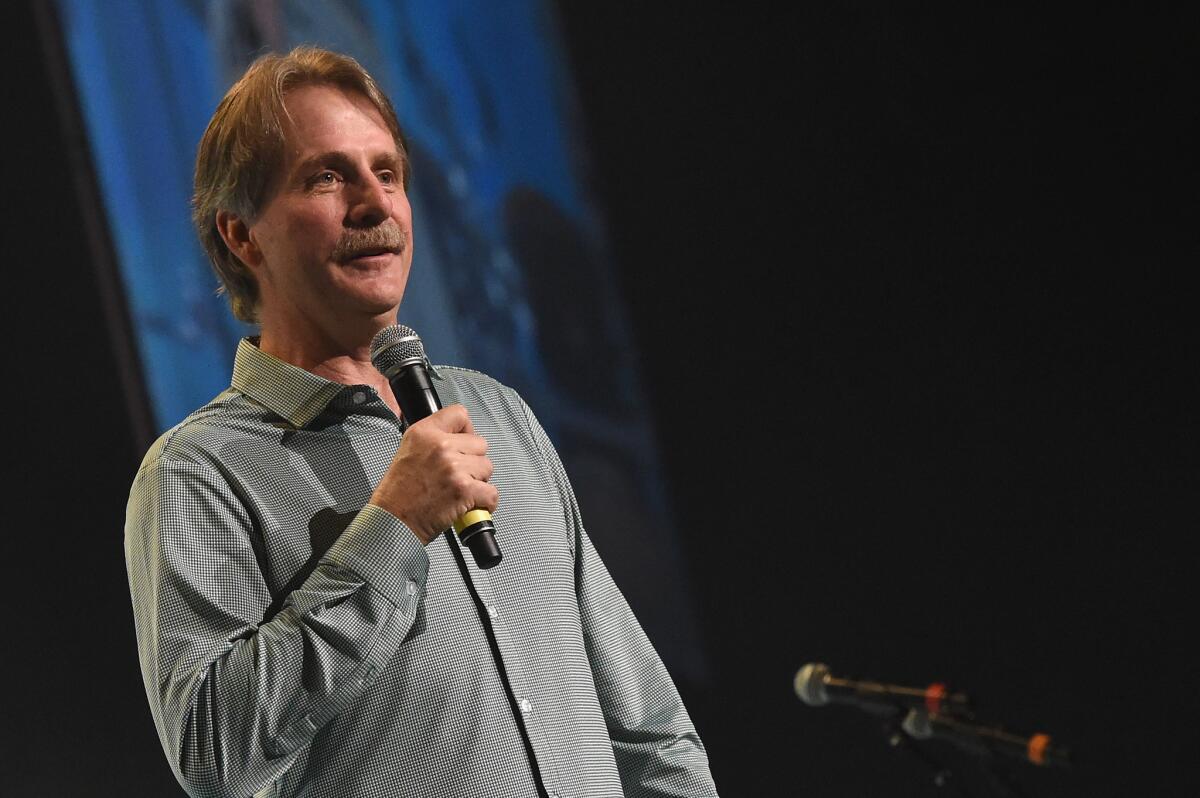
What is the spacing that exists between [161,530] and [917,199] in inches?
98.6

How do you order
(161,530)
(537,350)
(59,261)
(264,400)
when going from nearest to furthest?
(161,530), (264,400), (59,261), (537,350)

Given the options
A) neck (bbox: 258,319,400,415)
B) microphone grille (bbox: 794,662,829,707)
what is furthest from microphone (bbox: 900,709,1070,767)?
neck (bbox: 258,319,400,415)

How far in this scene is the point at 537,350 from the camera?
139 inches

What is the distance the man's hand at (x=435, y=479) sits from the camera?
1383 mm

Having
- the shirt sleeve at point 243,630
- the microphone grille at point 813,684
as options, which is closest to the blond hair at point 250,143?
the shirt sleeve at point 243,630

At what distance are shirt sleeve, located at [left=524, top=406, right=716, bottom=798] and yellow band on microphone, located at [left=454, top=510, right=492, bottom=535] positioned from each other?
0.42m

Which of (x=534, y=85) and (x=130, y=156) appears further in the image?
(x=534, y=85)

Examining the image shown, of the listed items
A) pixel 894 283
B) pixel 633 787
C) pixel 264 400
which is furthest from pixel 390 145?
pixel 894 283

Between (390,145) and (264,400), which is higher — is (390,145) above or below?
above

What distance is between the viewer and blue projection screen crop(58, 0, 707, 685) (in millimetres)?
3215

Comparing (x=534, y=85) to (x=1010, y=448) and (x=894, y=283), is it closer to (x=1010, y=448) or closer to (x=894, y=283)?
(x=894, y=283)

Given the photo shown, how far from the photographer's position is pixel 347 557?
4.53 ft

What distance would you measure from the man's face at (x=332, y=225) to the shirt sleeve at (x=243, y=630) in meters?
0.29

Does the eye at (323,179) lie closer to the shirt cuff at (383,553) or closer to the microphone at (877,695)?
the shirt cuff at (383,553)
